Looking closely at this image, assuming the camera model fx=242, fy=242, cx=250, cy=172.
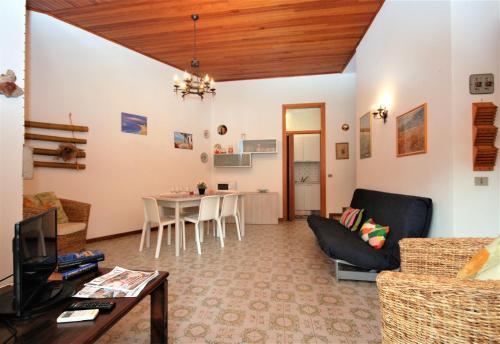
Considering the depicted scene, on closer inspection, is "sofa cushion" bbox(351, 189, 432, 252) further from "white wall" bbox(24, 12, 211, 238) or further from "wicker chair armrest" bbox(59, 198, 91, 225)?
"white wall" bbox(24, 12, 211, 238)

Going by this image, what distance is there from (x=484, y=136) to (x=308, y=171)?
187 inches

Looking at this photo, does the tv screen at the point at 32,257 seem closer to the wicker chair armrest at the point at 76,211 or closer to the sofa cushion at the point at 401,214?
the wicker chair armrest at the point at 76,211

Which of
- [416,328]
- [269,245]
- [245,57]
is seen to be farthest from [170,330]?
[245,57]

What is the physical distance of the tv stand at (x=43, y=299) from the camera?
38.3 inches

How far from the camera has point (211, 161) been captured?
6.02 meters

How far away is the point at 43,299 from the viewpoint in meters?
1.08

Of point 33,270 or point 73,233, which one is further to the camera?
point 73,233

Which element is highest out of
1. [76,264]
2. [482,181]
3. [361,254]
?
[482,181]

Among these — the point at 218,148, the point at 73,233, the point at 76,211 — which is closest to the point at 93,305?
the point at 73,233

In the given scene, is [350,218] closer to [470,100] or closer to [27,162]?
[470,100]

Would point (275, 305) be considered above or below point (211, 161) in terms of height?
below

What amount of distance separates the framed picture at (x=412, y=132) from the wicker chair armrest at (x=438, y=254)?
121cm

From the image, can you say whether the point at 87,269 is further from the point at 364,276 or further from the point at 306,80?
the point at 306,80

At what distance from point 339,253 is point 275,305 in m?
0.75
